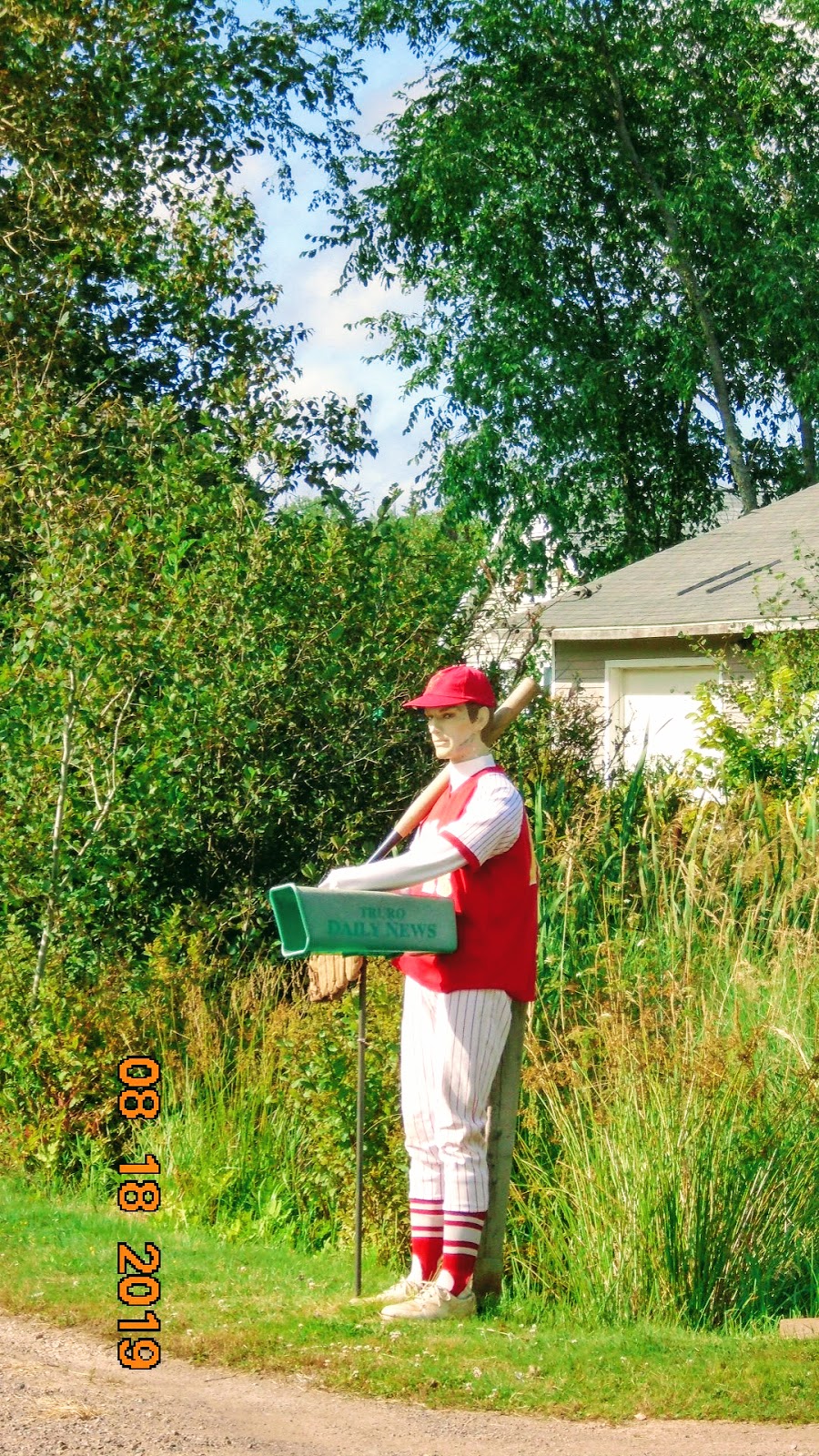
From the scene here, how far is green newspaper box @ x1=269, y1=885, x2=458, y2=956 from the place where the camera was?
510 cm

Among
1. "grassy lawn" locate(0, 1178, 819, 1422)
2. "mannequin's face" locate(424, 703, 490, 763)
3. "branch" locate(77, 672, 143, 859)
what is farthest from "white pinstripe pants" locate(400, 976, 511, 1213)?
"branch" locate(77, 672, 143, 859)

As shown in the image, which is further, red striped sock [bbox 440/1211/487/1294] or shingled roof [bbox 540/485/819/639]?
shingled roof [bbox 540/485/819/639]

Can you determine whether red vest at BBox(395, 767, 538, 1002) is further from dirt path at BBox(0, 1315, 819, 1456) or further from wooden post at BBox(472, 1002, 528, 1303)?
dirt path at BBox(0, 1315, 819, 1456)

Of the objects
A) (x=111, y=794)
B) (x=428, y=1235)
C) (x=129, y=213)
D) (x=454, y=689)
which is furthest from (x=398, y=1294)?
(x=129, y=213)

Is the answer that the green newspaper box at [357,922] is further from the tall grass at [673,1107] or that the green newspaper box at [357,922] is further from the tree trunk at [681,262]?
the tree trunk at [681,262]

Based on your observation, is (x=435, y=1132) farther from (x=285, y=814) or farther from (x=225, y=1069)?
(x=285, y=814)

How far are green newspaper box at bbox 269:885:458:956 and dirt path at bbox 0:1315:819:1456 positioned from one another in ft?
4.21

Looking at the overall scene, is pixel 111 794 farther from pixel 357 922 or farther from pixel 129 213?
pixel 129 213

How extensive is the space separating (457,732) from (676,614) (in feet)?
47.2

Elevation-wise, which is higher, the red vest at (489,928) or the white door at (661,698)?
the white door at (661,698)

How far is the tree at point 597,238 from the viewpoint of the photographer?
26062 mm

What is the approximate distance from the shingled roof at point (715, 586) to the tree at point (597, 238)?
4602 millimetres

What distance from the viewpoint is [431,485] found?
2783cm
